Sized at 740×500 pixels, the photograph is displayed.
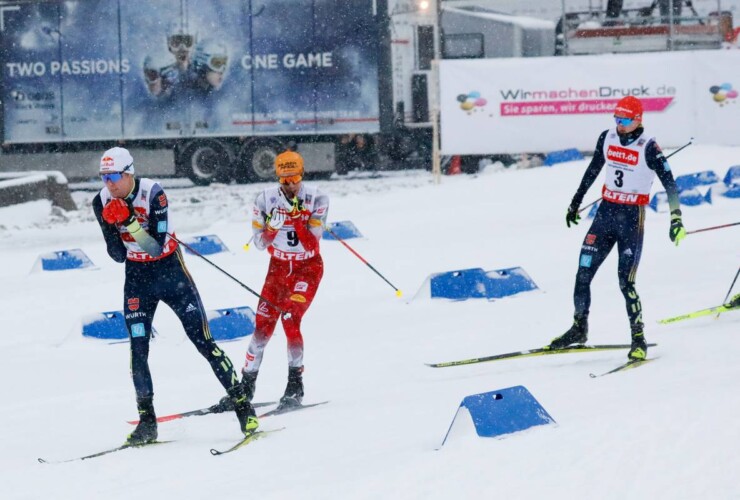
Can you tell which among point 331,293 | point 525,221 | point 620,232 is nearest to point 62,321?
point 331,293

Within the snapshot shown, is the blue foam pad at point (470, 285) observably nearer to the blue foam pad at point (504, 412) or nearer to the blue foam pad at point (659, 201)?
the blue foam pad at point (659, 201)

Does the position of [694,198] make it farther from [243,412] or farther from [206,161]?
[206,161]

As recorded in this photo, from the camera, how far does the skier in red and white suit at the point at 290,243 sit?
28.6 ft

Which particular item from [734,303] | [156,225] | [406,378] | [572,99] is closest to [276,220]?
[156,225]

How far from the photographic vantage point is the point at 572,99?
22312 mm

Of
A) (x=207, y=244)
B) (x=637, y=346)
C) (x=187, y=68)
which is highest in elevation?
(x=187, y=68)

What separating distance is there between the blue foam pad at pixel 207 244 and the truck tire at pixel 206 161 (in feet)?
34.7

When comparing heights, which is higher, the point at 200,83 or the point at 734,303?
the point at 200,83

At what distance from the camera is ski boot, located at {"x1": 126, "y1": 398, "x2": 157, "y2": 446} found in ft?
25.0

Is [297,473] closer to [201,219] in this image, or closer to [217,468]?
[217,468]

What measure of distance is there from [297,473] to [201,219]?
13524 millimetres

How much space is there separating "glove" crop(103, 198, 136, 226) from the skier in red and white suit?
1.50m

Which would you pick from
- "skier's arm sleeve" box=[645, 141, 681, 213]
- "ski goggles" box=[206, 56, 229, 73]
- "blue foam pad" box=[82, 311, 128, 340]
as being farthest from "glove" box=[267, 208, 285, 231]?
"ski goggles" box=[206, 56, 229, 73]

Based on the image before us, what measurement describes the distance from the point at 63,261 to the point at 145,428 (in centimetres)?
822
